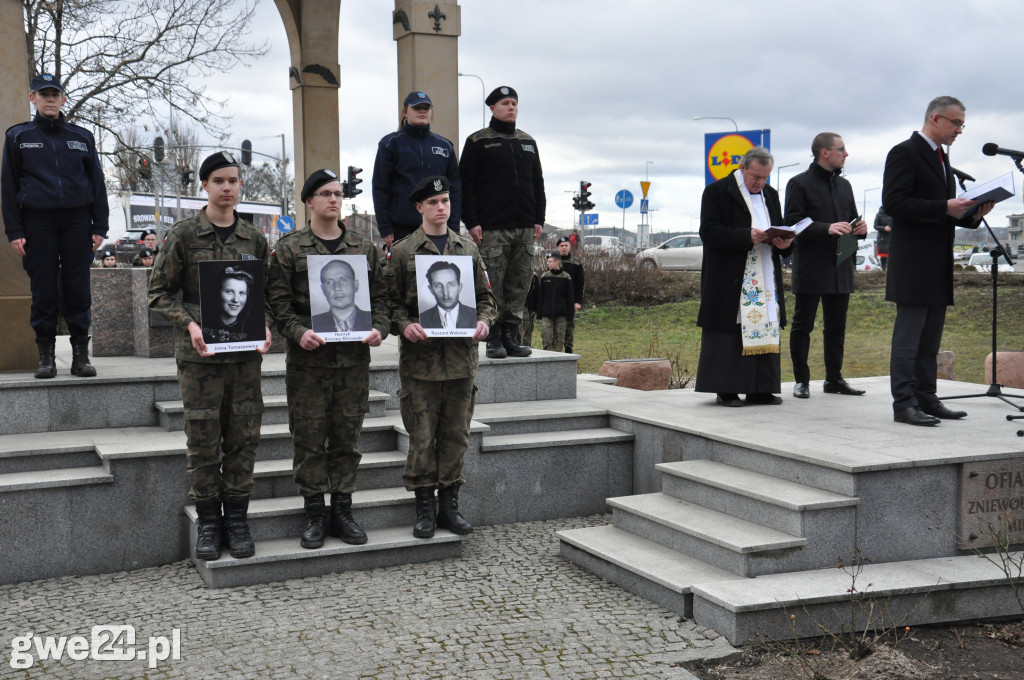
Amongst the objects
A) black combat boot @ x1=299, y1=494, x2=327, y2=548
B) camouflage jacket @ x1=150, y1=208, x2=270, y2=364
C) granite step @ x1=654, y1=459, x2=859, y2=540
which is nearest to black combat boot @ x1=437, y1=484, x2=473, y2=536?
black combat boot @ x1=299, y1=494, x2=327, y2=548

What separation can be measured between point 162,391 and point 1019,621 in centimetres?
565

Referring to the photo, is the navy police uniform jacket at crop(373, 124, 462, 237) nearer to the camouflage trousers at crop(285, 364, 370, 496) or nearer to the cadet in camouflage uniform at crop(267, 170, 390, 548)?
the cadet in camouflage uniform at crop(267, 170, 390, 548)

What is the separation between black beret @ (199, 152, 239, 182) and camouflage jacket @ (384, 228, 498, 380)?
3.75ft

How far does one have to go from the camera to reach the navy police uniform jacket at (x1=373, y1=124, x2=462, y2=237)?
7590 millimetres

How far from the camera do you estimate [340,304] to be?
5.78 meters

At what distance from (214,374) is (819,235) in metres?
5.04

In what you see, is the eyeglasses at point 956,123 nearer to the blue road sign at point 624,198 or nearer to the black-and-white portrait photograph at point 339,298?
the black-and-white portrait photograph at point 339,298

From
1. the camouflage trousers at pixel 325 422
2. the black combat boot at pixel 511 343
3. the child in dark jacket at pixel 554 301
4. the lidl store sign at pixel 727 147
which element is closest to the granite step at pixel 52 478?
the camouflage trousers at pixel 325 422

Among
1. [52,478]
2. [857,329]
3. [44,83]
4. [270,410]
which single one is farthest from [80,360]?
[857,329]

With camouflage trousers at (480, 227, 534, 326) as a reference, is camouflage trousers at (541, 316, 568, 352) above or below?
below

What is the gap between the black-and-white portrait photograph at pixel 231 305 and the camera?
5.44m

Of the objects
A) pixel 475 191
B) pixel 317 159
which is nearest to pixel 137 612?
pixel 475 191

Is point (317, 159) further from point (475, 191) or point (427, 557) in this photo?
point (427, 557)

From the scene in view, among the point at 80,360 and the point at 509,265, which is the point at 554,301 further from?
the point at 80,360
